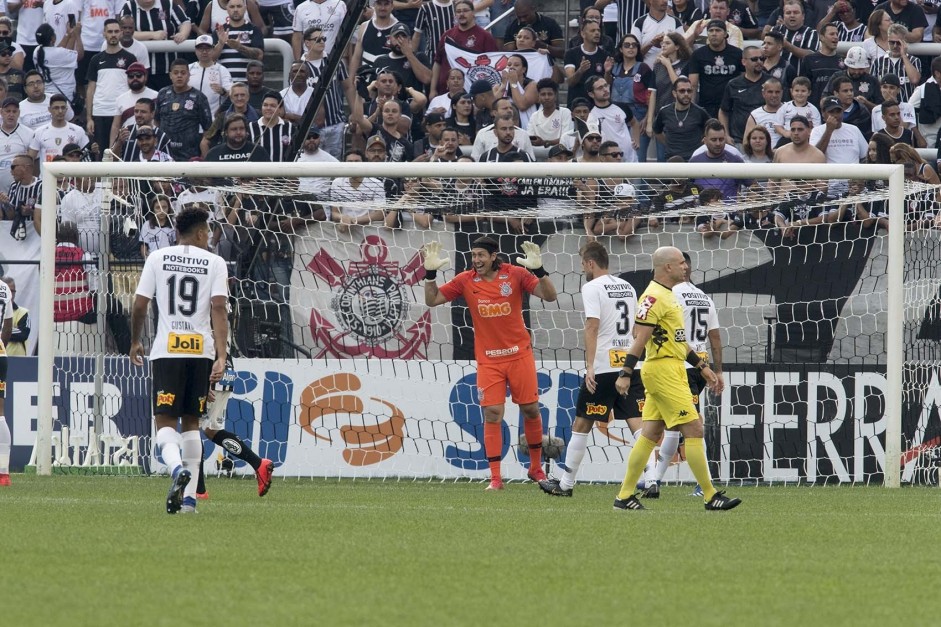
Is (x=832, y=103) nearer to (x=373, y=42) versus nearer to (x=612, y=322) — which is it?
(x=612, y=322)

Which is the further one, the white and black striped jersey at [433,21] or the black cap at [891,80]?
the white and black striped jersey at [433,21]

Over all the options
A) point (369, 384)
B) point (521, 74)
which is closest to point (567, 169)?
point (369, 384)

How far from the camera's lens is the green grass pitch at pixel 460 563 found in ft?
18.6

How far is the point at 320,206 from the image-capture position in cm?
1584

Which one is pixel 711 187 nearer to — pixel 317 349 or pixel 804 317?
pixel 804 317

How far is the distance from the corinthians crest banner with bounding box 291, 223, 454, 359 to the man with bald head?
5.05 meters

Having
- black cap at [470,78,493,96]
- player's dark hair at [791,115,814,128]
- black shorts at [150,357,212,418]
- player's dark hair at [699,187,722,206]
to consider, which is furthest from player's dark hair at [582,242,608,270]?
black cap at [470,78,493,96]

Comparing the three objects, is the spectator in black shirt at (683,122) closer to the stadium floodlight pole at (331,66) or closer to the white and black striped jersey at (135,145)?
the stadium floodlight pole at (331,66)

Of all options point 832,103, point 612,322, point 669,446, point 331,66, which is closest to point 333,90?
point 331,66

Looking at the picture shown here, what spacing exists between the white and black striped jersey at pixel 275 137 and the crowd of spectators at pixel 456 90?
2cm

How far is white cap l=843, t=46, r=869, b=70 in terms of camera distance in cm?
1803

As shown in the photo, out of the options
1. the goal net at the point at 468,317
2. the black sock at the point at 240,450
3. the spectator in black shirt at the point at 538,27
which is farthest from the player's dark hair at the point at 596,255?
the spectator in black shirt at the point at 538,27

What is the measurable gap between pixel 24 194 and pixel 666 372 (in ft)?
37.6

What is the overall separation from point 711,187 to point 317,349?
15.1ft
